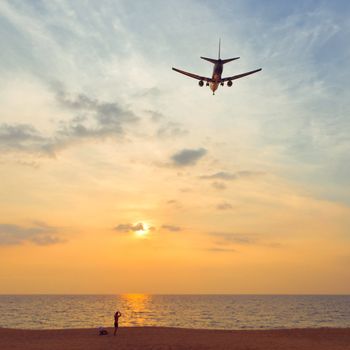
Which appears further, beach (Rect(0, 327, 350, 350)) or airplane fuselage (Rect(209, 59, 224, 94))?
airplane fuselage (Rect(209, 59, 224, 94))

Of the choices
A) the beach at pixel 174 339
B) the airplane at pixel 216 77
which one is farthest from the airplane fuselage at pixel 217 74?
the beach at pixel 174 339

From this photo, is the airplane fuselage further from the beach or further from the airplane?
the beach

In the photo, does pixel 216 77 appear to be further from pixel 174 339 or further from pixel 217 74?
pixel 174 339

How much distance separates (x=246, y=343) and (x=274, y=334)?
853cm

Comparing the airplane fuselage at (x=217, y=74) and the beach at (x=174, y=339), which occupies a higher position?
the airplane fuselage at (x=217, y=74)

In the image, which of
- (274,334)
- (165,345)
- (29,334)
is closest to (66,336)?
(29,334)

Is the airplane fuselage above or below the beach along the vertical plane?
above

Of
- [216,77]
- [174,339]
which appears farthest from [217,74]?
[174,339]

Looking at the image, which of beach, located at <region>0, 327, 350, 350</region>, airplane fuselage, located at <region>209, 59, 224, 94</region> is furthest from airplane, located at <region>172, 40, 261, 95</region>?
beach, located at <region>0, 327, 350, 350</region>

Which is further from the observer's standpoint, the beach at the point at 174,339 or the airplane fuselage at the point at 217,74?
the airplane fuselage at the point at 217,74

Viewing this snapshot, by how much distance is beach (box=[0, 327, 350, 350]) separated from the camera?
38938 mm

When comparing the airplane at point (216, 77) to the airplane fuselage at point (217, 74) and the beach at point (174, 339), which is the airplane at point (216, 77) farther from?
the beach at point (174, 339)

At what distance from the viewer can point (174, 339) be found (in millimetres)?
42562

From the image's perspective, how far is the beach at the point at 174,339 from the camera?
3894cm
